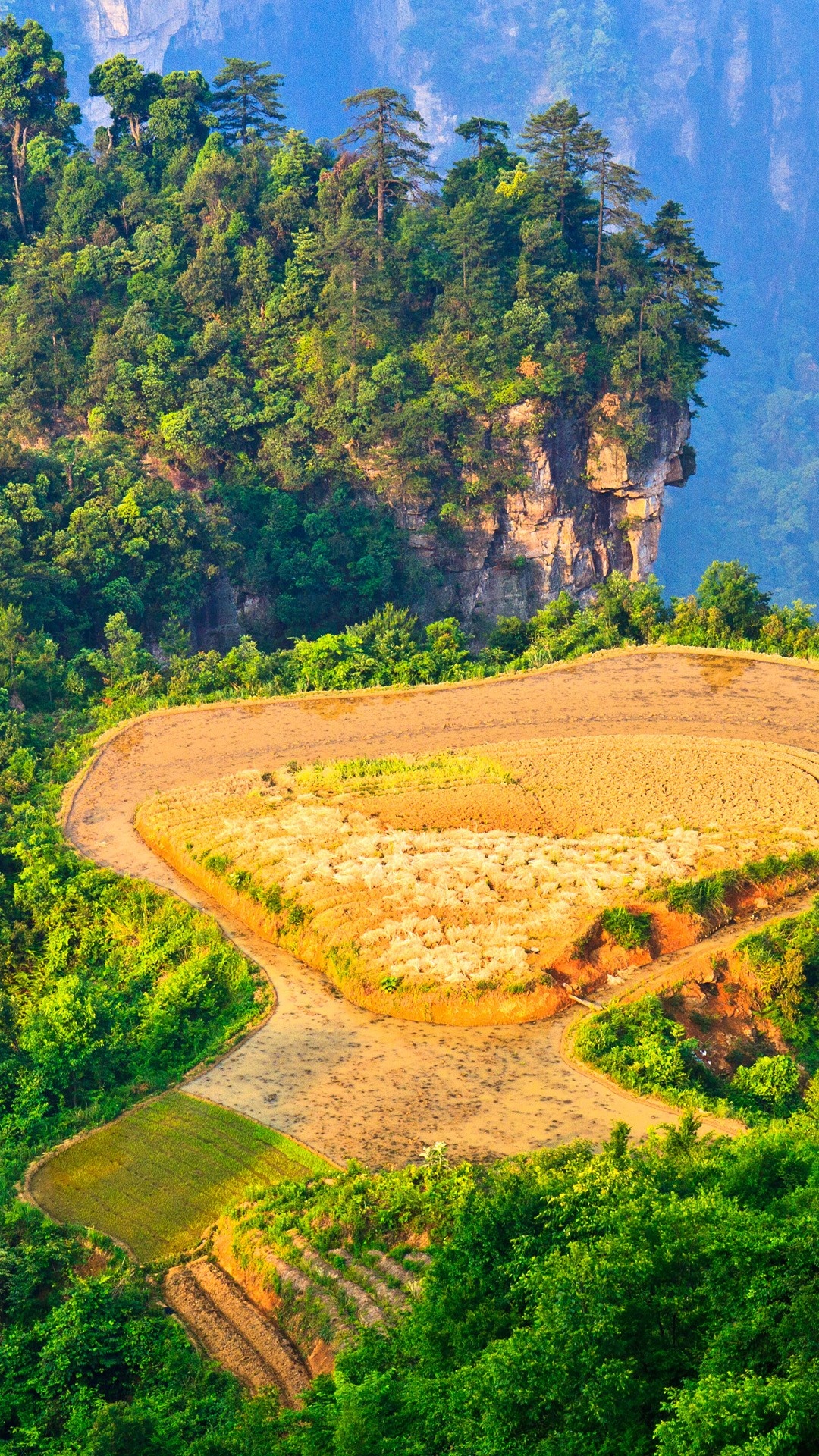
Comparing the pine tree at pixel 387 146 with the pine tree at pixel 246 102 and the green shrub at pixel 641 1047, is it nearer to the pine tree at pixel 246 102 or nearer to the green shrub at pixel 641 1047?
the pine tree at pixel 246 102

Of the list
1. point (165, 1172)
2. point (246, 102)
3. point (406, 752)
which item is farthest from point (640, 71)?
point (165, 1172)

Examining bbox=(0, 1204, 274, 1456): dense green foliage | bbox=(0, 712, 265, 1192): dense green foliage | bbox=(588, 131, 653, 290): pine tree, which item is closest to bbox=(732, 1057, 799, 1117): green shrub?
bbox=(0, 712, 265, 1192): dense green foliage

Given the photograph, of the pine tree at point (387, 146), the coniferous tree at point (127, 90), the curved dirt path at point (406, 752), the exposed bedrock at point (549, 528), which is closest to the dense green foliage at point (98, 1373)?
the curved dirt path at point (406, 752)

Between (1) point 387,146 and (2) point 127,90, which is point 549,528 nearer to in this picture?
(1) point 387,146

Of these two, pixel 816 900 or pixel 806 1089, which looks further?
pixel 816 900

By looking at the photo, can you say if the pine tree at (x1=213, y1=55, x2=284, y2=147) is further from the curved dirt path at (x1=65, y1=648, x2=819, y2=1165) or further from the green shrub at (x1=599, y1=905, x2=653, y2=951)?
the green shrub at (x1=599, y1=905, x2=653, y2=951)

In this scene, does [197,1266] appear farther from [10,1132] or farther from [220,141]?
[220,141]

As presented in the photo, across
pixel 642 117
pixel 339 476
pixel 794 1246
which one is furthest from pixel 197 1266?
pixel 642 117
